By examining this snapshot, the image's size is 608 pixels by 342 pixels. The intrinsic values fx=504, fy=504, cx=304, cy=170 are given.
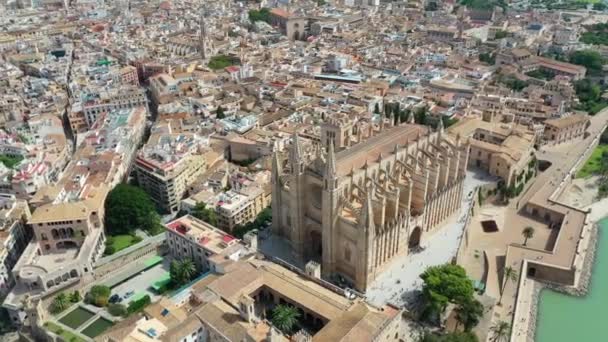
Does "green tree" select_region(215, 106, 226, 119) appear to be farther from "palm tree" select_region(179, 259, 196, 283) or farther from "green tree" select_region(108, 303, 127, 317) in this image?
"green tree" select_region(108, 303, 127, 317)

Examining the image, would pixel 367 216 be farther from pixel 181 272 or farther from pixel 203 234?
pixel 181 272

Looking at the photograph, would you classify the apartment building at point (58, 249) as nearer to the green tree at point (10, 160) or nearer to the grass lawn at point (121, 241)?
the grass lawn at point (121, 241)

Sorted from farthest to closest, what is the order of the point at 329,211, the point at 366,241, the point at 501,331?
the point at 329,211, the point at 366,241, the point at 501,331

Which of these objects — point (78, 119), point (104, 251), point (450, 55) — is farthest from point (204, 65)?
point (104, 251)

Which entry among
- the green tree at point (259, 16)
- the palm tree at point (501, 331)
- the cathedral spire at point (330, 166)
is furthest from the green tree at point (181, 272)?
the green tree at point (259, 16)

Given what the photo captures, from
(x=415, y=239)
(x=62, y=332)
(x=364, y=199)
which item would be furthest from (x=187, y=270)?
(x=415, y=239)

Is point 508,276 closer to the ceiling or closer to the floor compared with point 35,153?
closer to the floor

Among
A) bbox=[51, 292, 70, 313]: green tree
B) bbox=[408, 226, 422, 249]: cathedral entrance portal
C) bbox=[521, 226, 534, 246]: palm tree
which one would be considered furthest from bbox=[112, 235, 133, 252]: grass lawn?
bbox=[521, 226, 534, 246]: palm tree

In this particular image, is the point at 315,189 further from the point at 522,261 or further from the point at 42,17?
the point at 42,17

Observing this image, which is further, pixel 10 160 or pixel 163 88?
pixel 163 88
